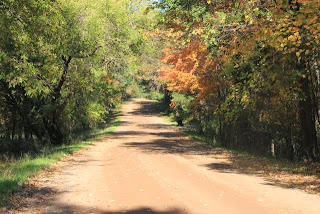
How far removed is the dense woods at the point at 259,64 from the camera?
416 inches

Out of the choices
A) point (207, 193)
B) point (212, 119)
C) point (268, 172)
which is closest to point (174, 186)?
point (207, 193)

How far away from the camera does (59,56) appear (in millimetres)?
16453

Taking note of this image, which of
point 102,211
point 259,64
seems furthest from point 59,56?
point 102,211

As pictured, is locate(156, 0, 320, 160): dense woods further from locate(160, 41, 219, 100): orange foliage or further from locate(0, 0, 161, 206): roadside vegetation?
locate(0, 0, 161, 206): roadside vegetation

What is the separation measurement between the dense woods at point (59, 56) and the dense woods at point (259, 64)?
2866 millimetres

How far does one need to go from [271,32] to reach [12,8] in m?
7.93

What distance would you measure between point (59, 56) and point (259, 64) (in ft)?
28.4

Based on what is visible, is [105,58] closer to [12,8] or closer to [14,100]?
[14,100]

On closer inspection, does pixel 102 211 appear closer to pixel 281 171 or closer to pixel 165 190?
pixel 165 190

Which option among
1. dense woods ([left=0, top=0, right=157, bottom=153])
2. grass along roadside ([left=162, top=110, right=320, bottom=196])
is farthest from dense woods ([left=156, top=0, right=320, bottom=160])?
dense woods ([left=0, top=0, right=157, bottom=153])

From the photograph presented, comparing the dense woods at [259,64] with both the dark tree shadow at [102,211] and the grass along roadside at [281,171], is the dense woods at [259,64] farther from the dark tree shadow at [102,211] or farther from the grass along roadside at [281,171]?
the dark tree shadow at [102,211]

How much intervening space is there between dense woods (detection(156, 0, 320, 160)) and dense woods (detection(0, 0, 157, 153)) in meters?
2.87

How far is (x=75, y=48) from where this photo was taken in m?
18.9

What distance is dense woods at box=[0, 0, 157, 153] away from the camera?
38.5 ft
